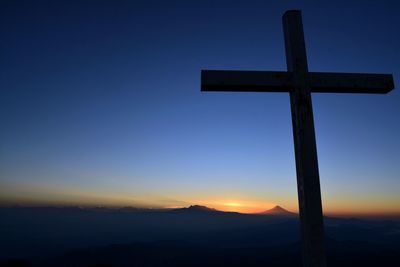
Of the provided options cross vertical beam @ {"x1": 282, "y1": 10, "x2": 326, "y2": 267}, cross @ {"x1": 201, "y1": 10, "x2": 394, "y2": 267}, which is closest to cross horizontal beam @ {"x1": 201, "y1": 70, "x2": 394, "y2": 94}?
cross @ {"x1": 201, "y1": 10, "x2": 394, "y2": 267}

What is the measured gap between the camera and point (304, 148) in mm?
2613

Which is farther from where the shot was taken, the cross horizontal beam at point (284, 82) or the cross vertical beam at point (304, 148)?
the cross horizontal beam at point (284, 82)

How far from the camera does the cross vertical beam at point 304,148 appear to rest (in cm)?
241

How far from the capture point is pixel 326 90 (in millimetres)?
3143

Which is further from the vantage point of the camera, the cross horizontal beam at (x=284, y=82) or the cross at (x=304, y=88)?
the cross horizontal beam at (x=284, y=82)

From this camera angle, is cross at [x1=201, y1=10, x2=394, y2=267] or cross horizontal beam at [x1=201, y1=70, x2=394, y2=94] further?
cross horizontal beam at [x1=201, y1=70, x2=394, y2=94]

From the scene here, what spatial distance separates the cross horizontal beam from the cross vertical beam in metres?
0.12

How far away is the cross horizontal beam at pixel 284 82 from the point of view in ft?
9.61

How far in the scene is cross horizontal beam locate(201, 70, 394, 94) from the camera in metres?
A: 2.93

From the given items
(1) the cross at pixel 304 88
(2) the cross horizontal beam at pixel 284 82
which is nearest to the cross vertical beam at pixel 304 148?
(1) the cross at pixel 304 88

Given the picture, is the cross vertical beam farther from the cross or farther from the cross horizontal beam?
the cross horizontal beam

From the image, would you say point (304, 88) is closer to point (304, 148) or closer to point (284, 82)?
point (284, 82)

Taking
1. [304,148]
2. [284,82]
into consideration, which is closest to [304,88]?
[284,82]

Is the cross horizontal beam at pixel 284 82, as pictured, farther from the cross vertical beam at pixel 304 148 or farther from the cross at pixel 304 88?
the cross vertical beam at pixel 304 148
